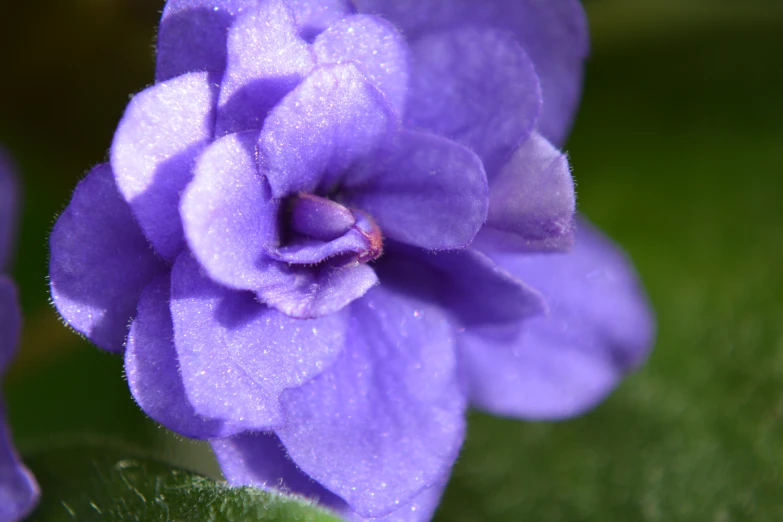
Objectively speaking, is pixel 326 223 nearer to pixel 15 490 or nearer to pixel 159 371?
pixel 159 371

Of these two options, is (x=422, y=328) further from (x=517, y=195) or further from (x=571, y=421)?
(x=571, y=421)

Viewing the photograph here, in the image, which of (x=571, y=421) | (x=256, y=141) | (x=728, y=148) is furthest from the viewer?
(x=728, y=148)

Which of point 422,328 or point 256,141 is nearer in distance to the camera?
point 256,141

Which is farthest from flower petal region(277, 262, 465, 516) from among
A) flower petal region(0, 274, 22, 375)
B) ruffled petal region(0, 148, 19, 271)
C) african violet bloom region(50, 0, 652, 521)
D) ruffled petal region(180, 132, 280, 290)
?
ruffled petal region(0, 148, 19, 271)

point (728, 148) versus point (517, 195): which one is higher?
point (517, 195)

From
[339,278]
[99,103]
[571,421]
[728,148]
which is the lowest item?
[571,421]

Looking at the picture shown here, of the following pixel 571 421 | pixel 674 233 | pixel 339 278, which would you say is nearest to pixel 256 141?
pixel 339 278

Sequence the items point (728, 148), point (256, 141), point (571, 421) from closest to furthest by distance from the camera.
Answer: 1. point (256, 141)
2. point (571, 421)
3. point (728, 148)
